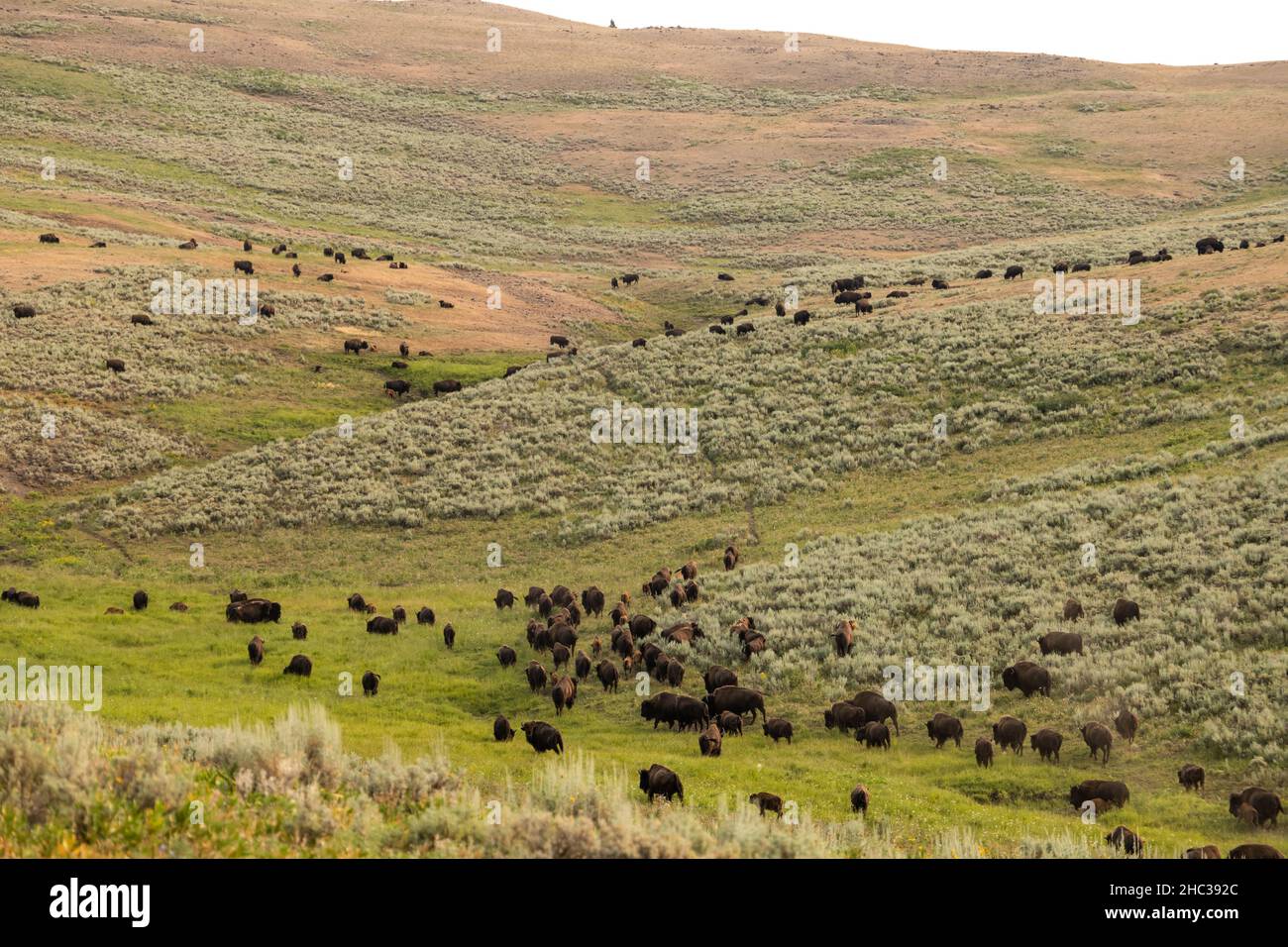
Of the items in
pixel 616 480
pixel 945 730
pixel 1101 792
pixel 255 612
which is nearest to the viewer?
pixel 1101 792

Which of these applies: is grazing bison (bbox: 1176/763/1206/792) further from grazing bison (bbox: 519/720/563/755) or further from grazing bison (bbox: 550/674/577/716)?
grazing bison (bbox: 550/674/577/716)

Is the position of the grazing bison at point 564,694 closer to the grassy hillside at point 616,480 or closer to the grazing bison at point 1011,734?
the grassy hillside at point 616,480

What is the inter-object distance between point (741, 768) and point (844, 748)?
239 cm

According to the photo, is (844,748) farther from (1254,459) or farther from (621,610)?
(1254,459)

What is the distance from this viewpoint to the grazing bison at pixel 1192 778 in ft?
53.6

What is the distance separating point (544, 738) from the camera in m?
19.4

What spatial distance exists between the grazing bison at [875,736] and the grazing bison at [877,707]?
42 centimetres

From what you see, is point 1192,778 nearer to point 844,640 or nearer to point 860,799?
point 860,799

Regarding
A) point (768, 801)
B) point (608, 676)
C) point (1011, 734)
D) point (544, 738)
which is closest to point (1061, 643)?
point (1011, 734)

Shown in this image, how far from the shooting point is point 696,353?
177ft

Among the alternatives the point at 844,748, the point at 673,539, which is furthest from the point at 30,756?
the point at 673,539

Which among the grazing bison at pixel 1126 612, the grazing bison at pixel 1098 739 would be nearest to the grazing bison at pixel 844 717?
the grazing bison at pixel 1098 739

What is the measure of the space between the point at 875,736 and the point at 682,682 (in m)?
5.43

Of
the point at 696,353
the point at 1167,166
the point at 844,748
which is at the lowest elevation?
the point at 844,748
